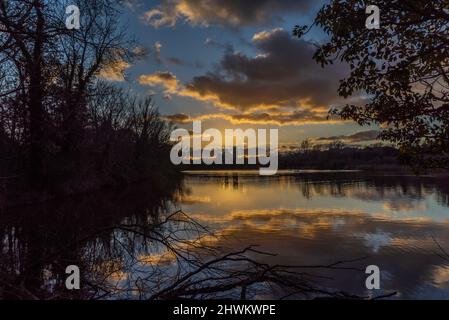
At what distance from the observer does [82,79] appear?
24.3 metres

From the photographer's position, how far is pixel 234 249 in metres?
9.96

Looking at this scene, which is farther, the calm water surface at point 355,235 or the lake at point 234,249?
the calm water surface at point 355,235

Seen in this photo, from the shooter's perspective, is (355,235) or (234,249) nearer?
(234,249)

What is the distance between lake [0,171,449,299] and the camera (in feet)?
17.3

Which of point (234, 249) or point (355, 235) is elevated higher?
point (234, 249)

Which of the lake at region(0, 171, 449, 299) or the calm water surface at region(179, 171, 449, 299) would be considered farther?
the calm water surface at region(179, 171, 449, 299)

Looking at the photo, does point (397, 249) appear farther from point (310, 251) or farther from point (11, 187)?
point (11, 187)

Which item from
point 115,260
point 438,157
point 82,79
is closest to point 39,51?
point 115,260

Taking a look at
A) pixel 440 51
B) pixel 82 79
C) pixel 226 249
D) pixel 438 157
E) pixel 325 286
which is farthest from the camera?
pixel 82 79

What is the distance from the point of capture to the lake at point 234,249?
17.3 feet

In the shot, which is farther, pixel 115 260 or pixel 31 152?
pixel 31 152
